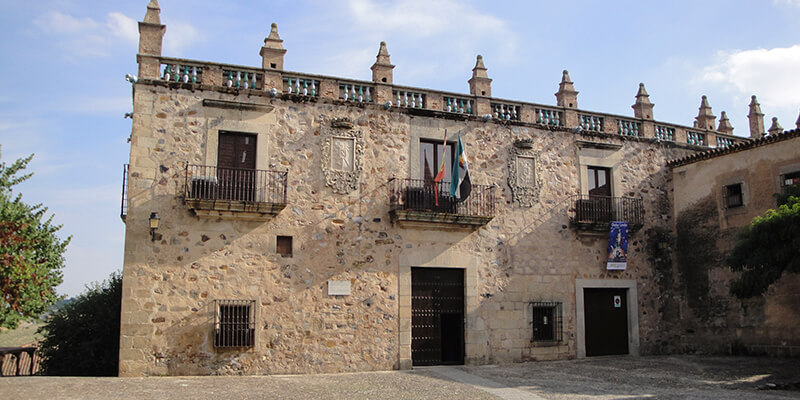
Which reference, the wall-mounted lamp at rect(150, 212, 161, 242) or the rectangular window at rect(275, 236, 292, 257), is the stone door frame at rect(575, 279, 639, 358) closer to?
the rectangular window at rect(275, 236, 292, 257)

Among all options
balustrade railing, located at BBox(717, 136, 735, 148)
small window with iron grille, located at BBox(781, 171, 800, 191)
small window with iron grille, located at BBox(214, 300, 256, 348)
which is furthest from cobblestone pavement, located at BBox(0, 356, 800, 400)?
balustrade railing, located at BBox(717, 136, 735, 148)

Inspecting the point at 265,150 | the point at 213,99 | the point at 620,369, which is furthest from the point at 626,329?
the point at 213,99

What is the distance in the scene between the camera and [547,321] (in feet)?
50.4

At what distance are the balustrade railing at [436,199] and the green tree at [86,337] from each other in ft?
22.7

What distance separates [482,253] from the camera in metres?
14.8

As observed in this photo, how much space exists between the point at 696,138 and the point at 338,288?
11.6 metres

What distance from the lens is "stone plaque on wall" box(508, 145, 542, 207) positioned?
607 inches

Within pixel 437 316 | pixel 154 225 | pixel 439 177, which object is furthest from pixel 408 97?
pixel 154 225

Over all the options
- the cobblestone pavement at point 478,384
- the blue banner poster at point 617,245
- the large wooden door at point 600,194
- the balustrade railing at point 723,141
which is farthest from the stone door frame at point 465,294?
the balustrade railing at point 723,141

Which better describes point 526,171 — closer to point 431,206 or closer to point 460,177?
point 460,177

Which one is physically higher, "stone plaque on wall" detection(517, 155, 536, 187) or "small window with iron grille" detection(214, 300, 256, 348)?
"stone plaque on wall" detection(517, 155, 536, 187)

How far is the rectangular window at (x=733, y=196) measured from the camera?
15.5m

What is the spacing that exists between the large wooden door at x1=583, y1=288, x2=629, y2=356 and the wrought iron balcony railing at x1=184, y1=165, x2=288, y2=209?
322 inches

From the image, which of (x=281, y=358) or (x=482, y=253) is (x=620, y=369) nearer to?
(x=482, y=253)
